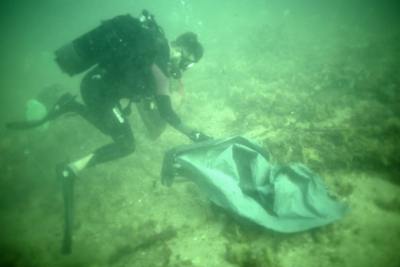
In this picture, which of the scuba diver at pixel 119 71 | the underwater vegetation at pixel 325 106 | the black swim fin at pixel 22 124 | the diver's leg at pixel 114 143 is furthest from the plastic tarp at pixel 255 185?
the black swim fin at pixel 22 124

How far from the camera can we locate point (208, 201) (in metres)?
4.30

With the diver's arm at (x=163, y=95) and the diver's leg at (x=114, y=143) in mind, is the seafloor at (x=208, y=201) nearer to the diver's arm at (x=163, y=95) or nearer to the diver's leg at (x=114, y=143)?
the diver's leg at (x=114, y=143)

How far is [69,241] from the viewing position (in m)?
3.77

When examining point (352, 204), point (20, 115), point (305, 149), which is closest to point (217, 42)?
point (20, 115)

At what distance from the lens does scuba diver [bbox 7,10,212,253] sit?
335 cm

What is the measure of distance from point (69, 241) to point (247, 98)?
717cm

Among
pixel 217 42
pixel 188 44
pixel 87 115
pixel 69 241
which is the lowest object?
pixel 217 42

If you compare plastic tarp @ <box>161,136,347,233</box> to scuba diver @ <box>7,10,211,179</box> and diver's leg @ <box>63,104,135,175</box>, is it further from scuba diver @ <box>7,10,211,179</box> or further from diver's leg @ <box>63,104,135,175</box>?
diver's leg @ <box>63,104,135,175</box>

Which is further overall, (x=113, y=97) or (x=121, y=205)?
(x=121, y=205)

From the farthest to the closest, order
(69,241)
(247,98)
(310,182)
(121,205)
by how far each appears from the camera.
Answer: (247,98) → (121,205) → (69,241) → (310,182)

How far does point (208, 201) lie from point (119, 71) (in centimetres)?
316

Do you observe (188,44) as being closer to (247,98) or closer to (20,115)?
(247,98)

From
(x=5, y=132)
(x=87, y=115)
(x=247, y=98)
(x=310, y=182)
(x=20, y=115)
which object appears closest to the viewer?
(x=310, y=182)

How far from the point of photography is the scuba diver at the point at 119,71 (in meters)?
3.35
